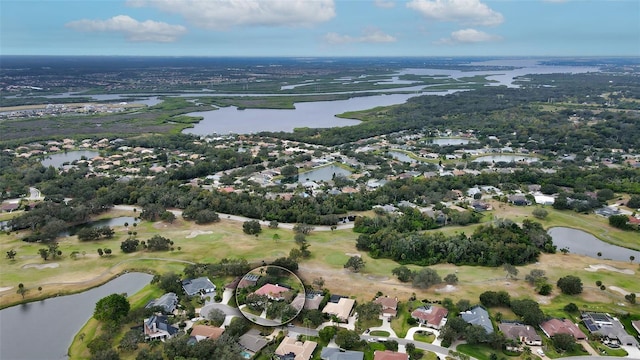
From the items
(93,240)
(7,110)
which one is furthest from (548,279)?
(7,110)

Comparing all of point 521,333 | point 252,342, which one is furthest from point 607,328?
point 252,342

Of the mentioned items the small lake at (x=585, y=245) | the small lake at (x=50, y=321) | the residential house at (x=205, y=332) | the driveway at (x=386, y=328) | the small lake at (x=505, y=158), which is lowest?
the small lake at (x=50, y=321)

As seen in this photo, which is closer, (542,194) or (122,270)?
(122,270)

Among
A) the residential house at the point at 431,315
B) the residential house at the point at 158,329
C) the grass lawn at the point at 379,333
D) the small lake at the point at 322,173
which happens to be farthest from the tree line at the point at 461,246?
the small lake at the point at 322,173

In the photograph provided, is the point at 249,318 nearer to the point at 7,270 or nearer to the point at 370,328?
the point at 370,328

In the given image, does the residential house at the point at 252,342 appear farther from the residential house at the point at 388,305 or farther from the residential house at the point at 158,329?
the residential house at the point at 388,305
